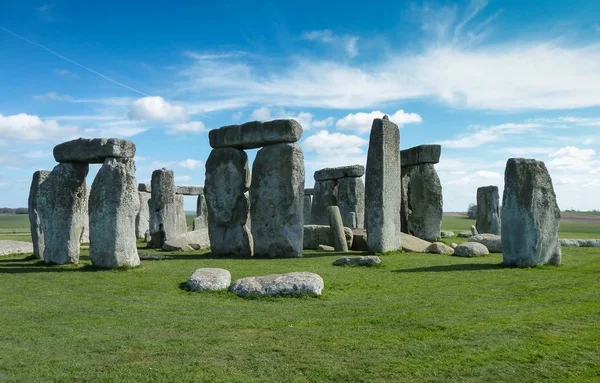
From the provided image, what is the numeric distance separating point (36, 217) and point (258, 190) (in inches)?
236

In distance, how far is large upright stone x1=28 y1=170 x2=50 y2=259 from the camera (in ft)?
45.5

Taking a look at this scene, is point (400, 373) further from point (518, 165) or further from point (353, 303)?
point (518, 165)

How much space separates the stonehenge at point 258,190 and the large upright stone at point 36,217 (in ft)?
14.6

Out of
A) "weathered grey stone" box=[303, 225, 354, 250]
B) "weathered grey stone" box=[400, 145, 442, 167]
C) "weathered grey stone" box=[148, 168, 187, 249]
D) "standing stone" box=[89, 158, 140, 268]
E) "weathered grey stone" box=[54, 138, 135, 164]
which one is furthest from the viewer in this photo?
"weathered grey stone" box=[400, 145, 442, 167]

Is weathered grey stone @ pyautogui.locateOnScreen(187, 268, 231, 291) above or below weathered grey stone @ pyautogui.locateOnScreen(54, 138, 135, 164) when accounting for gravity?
below

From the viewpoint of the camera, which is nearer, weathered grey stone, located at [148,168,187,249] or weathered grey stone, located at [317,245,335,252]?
weathered grey stone, located at [317,245,335,252]

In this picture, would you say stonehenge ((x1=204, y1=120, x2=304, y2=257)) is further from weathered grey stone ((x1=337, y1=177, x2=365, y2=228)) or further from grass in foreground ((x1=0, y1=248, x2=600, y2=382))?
weathered grey stone ((x1=337, y1=177, x2=365, y2=228))

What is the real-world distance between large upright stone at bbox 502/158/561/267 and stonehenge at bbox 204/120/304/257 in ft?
17.7

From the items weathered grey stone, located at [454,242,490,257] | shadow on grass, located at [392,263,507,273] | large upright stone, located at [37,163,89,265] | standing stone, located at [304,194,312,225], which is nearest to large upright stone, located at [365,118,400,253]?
weathered grey stone, located at [454,242,490,257]

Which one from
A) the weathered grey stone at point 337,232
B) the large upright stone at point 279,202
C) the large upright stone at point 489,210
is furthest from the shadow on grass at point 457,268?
the large upright stone at point 489,210

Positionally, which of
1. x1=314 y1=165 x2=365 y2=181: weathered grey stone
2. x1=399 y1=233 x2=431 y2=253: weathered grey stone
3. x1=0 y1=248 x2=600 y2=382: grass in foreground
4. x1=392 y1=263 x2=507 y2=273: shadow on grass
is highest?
x1=314 y1=165 x2=365 y2=181: weathered grey stone

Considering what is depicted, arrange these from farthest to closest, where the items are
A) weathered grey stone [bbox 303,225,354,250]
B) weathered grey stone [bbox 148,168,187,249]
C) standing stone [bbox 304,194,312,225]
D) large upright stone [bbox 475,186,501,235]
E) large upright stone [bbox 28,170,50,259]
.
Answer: standing stone [bbox 304,194,312,225]
large upright stone [bbox 475,186,501,235]
weathered grey stone [bbox 148,168,187,249]
weathered grey stone [bbox 303,225,354,250]
large upright stone [bbox 28,170,50,259]

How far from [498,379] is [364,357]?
1.20m

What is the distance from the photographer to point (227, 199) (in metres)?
15.5
